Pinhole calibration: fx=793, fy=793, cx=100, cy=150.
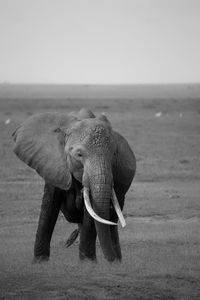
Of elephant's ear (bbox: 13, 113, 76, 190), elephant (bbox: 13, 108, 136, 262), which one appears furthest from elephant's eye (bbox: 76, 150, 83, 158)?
elephant's ear (bbox: 13, 113, 76, 190)

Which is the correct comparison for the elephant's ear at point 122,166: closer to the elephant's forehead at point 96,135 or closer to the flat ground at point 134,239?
the elephant's forehead at point 96,135

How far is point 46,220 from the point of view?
31.5ft

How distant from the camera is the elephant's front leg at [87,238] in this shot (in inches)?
360

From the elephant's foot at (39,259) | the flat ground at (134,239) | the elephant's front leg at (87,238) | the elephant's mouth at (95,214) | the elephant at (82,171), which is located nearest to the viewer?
the flat ground at (134,239)

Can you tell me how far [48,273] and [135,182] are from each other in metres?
9.34

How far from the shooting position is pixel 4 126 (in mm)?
31828

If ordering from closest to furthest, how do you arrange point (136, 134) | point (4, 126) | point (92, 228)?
point (92, 228) < point (136, 134) < point (4, 126)

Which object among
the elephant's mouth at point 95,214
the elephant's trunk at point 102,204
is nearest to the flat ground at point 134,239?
the elephant's trunk at point 102,204

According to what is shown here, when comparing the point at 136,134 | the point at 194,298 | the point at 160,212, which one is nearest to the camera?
the point at 194,298

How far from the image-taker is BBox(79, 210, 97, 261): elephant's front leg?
30.0 feet

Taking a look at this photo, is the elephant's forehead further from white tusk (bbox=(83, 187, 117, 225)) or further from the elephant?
white tusk (bbox=(83, 187, 117, 225))

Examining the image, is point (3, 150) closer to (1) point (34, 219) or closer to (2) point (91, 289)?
(1) point (34, 219)

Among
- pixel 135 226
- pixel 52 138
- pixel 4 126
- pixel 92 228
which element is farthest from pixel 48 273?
pixel 4 126

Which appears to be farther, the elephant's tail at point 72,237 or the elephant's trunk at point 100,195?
the elephant's tail at point 72,237
